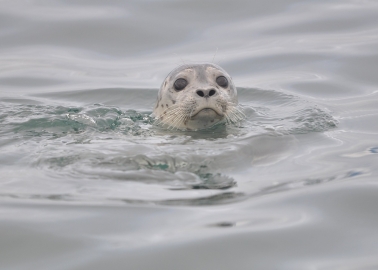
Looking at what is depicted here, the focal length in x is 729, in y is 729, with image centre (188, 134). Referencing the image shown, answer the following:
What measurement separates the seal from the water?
0.47ft

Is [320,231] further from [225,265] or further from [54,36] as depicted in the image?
[54,36]

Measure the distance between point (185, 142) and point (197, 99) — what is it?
24.7 inches

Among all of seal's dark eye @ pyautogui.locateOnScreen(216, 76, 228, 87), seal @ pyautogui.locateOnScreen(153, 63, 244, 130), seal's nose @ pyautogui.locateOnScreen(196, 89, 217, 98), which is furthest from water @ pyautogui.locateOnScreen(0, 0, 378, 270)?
seal's dark eye @ pyautogui.locateOnScreen(216, 76, 228, 87)

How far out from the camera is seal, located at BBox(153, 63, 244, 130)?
20.3 feet

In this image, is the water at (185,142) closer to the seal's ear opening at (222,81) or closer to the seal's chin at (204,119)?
the seal's chin at (204,119)

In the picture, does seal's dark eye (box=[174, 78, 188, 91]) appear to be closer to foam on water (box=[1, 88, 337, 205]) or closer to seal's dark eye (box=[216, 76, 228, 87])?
seal's dark eye (box=[216, 76, 228, 87])

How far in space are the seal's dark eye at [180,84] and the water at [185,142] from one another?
44 centimetres

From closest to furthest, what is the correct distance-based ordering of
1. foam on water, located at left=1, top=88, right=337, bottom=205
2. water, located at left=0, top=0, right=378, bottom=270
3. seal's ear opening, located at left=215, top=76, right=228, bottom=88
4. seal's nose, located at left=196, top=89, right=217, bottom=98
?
1. water, located at left=0, top=0, right=378, bottom=270
2. foam on water, located at left=1, top=88, right=337, bottom=205
3. seal's nose, located at left=196, top=89, right=217, bottom=98
4. seal's ear opening, located at left=215, top=76, right=228, bottom=88

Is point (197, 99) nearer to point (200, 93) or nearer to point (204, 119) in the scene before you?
point (200, 93)

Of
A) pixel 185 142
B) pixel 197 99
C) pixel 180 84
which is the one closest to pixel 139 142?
pixel 185 142

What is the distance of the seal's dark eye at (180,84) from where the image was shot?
666cm

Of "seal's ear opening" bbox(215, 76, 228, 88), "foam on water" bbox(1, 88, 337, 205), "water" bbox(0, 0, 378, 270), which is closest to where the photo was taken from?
"water" bbox(0, 0, 378, 270)

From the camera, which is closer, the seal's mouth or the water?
the water

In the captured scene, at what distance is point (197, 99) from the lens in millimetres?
6180
